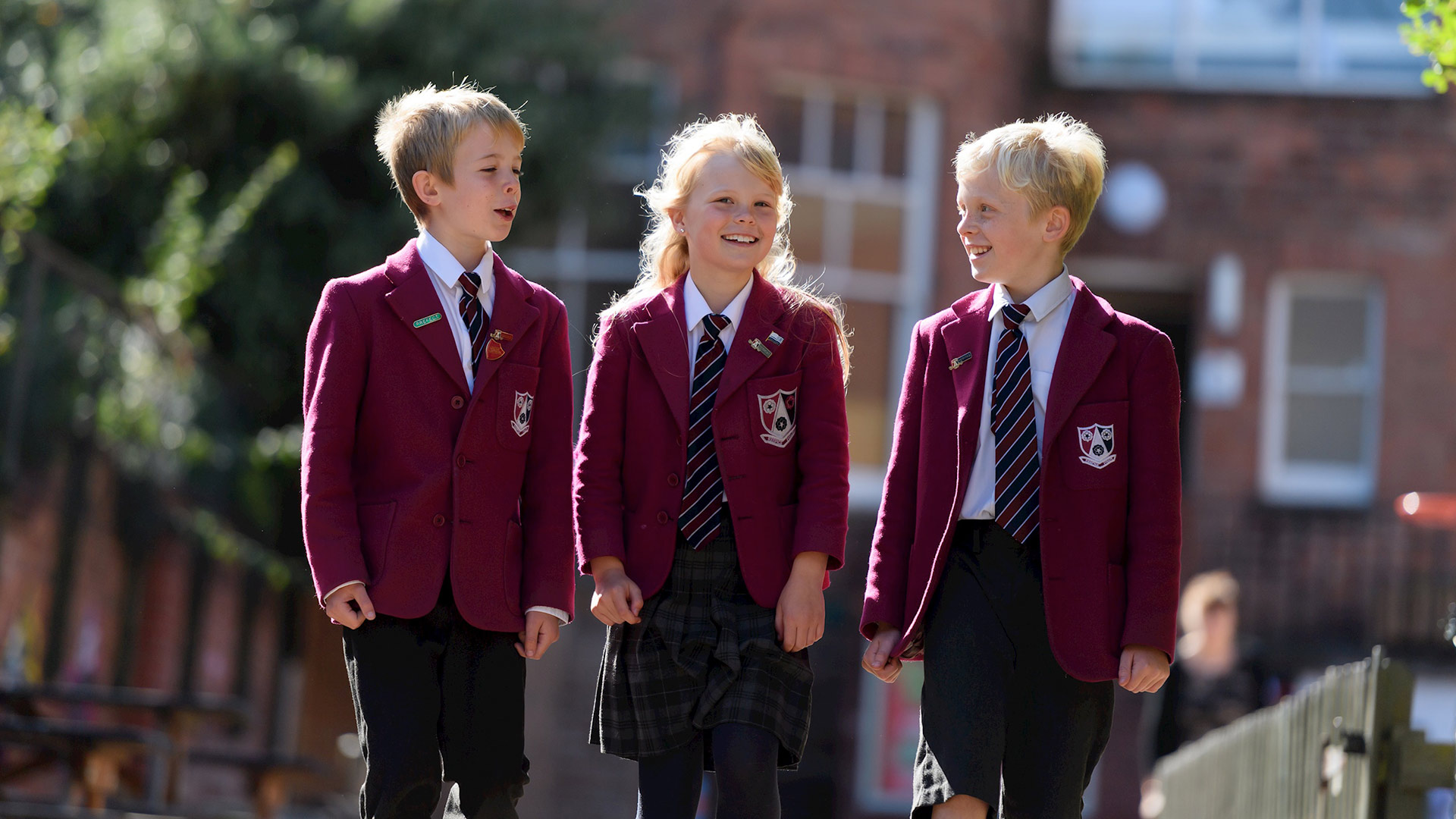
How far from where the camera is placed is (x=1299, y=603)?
15.3m

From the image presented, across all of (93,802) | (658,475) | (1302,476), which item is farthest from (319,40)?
(658,475)

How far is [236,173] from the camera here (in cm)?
1270

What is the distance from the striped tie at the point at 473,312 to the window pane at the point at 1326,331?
42.3 ft

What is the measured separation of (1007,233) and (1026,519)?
649 millimetres

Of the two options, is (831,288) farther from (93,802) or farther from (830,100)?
(93,802)

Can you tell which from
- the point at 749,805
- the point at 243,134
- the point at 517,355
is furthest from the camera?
the point at 243,134

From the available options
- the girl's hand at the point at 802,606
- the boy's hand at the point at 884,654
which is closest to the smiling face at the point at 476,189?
the girl's hand at the point at 802,606

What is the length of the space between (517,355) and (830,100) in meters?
11.8

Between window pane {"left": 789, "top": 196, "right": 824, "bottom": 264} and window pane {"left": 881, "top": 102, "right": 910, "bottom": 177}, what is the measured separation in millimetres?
718

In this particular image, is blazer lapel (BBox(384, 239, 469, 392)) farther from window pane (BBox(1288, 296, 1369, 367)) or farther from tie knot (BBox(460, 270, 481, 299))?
window pane (BBox(1288, 296, 1369, 367))

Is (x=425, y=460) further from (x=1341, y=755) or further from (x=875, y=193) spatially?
(x=875, y=193)

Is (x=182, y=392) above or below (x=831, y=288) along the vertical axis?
below

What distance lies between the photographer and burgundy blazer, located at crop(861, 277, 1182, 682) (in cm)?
379

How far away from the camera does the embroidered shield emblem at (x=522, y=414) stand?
406cm
